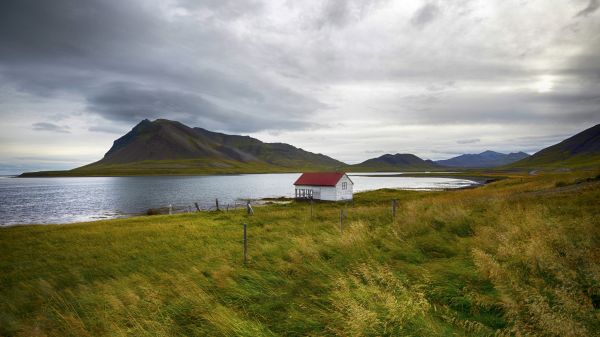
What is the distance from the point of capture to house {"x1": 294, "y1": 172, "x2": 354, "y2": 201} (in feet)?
198

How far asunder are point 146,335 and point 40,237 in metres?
A: 31.9

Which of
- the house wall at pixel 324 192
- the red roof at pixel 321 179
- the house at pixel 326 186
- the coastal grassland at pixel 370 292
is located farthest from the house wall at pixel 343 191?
the coastal grassland at pixel 370 292

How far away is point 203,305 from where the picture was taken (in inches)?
287

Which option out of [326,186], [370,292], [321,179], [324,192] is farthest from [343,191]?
[370,292]

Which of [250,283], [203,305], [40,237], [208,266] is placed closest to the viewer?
[203,305]

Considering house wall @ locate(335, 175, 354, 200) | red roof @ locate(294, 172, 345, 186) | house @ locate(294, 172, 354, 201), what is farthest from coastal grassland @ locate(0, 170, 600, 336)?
red roof @ locate(294, 172, 345, 186)

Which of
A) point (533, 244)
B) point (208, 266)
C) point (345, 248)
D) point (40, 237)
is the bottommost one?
point (40, 237)

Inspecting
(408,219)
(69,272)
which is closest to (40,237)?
(69,272)

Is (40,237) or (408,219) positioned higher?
(408,219)

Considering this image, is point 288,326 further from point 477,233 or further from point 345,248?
point 477,233

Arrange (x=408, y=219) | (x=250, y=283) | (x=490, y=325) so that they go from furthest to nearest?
(x=408, y=219) → (x=250, y=283) → (x=490, y=325)

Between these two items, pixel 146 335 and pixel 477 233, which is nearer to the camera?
pixel 146 335

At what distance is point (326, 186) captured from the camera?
202 feet

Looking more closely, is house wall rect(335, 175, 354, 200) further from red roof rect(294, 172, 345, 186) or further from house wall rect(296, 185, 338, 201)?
red roof rect(294, 172, 345, 186)
